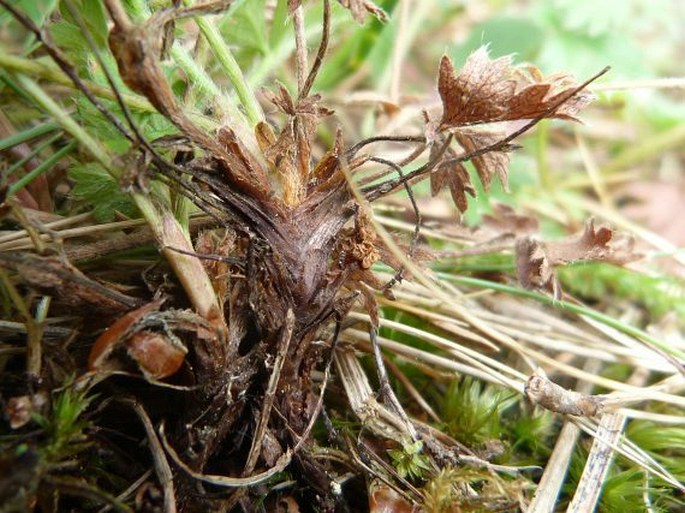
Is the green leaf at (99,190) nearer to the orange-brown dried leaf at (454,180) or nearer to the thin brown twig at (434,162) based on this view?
the thin brown twig at (434,162)

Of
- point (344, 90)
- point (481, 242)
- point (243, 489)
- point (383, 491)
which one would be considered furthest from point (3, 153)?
point (344, 90)

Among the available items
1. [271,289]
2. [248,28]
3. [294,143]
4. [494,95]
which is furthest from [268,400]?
[248,28]

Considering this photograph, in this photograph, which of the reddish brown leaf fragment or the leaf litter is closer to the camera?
the leaf litter

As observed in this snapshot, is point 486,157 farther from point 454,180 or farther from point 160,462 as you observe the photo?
point 160,462

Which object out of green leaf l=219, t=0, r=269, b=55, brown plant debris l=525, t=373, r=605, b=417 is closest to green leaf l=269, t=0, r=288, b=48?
green leaf l=219, t=0, r=269, b=55

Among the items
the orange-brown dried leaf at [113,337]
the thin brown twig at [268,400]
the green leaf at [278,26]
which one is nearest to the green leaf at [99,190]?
the orange-brown dried leaf at [113,337]

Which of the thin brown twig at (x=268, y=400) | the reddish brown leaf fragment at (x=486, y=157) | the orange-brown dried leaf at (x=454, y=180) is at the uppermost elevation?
the reddish brown leaf fragment at (x=486, y=157)

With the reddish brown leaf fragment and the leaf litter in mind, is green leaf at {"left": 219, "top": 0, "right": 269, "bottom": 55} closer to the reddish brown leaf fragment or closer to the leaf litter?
the leaf litter
